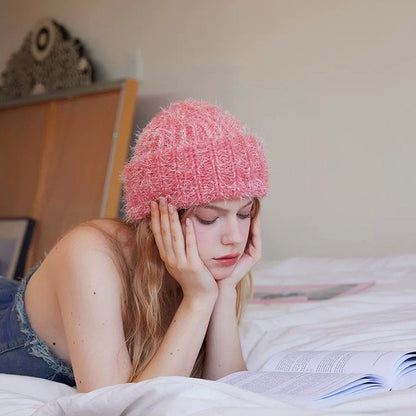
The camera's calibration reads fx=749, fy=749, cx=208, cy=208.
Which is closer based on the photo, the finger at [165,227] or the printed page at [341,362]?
the printed page at [341,362]

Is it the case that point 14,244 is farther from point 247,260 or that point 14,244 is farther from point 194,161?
point 194,161

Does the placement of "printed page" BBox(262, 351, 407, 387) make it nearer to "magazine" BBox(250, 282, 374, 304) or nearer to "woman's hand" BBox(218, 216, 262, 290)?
"woman's hand" BBox(218, 216, 262, 290)

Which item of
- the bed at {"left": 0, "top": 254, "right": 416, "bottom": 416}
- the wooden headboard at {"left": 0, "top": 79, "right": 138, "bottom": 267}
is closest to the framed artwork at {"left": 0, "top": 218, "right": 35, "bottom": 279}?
the wooden headboard at {"left": 0, "top": 79, "right": 138, "bottom": 267}

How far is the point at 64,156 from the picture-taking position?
3.43 metres

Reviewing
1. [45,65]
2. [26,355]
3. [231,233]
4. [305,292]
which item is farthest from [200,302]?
[45,65]

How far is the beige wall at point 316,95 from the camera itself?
7.85 ft

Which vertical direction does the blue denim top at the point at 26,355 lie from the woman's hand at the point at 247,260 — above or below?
below

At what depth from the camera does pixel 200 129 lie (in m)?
1.21

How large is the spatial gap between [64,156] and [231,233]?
93.1 inches

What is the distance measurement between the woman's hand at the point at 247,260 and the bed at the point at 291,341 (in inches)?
6.3

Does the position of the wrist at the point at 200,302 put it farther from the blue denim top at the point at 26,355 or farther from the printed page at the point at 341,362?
the blue denim top at the point at 26,355

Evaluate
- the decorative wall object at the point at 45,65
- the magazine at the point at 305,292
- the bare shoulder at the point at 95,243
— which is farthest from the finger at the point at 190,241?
the decorative wall object at the point at 45,65

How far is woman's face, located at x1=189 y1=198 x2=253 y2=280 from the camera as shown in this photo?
119cm

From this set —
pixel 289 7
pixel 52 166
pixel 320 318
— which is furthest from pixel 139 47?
pixel 320 318
